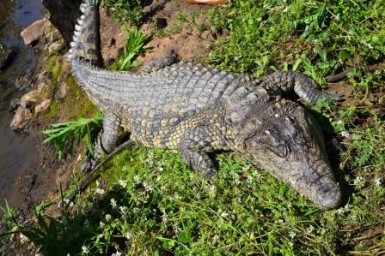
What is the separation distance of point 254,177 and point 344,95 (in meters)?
1.14

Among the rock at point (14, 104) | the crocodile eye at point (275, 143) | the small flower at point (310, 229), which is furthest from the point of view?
the rock at point (14, 104)

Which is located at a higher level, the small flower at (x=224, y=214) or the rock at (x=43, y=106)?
the small flower at (x=224, y=214)

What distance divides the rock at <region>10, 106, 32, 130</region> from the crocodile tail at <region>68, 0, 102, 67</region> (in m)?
1.35

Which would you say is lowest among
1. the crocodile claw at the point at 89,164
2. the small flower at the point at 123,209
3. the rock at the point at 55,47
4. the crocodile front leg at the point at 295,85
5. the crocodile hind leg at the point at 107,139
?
the rock at the point at 55,47

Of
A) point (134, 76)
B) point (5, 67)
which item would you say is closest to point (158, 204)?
point (134, 76)

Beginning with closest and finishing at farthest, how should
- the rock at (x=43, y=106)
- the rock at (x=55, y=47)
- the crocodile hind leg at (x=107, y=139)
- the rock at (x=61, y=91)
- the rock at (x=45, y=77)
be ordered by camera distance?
the crocodile hind leg at (x=107, y=139) < the rock at (x=61, y=91) < the rock at (x=43, y=106) < the rock at (x=45, y=77) < the rock at (x=55, y=47)

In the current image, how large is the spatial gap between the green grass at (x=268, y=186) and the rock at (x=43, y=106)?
240 cm

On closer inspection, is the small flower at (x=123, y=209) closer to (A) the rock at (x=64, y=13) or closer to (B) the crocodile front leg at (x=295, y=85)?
(B) the crocodile front leg at (x=295, y=85)

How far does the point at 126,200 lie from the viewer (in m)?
5.04

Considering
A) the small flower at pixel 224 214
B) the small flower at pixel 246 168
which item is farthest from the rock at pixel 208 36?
the small flower at pixel 224 214

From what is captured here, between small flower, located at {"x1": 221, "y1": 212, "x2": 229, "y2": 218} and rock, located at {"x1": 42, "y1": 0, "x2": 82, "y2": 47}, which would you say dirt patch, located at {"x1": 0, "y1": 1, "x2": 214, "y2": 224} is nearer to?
rock, located at {"x1": 42, "y1": 0, "x2": 82, "y2": 47}

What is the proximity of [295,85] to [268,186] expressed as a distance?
1.10 m

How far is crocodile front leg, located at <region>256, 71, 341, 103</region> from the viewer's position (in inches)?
199

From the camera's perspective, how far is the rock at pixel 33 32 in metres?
9.39
